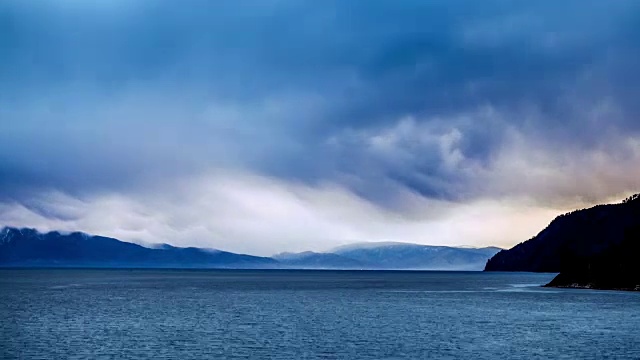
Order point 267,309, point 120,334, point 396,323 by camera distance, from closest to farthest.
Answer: point 120,334
point 396,323
point 267,309

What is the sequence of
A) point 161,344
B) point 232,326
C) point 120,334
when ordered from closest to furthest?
point 161,344, point 120,334, point 232,326

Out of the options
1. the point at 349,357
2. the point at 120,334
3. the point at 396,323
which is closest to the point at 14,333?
the point at 120,334

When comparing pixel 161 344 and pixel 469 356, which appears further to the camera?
pixel 161 344

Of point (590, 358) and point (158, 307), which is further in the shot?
point (158, 307)

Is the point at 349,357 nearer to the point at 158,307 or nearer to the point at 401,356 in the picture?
the point at 401,356

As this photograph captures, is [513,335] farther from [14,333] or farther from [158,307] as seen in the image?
[158,307]

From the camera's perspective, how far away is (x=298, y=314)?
12312 centimetres

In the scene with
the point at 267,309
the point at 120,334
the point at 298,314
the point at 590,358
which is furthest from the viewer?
the point at 267,309

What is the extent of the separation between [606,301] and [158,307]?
107238 millimetres

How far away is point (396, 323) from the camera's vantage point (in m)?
105

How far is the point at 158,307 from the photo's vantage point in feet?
450

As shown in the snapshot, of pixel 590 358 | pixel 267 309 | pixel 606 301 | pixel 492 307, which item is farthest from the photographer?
pixel 606 301

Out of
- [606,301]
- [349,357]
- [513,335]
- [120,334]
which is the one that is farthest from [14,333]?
[606,301]

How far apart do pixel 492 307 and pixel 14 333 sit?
321 ft
